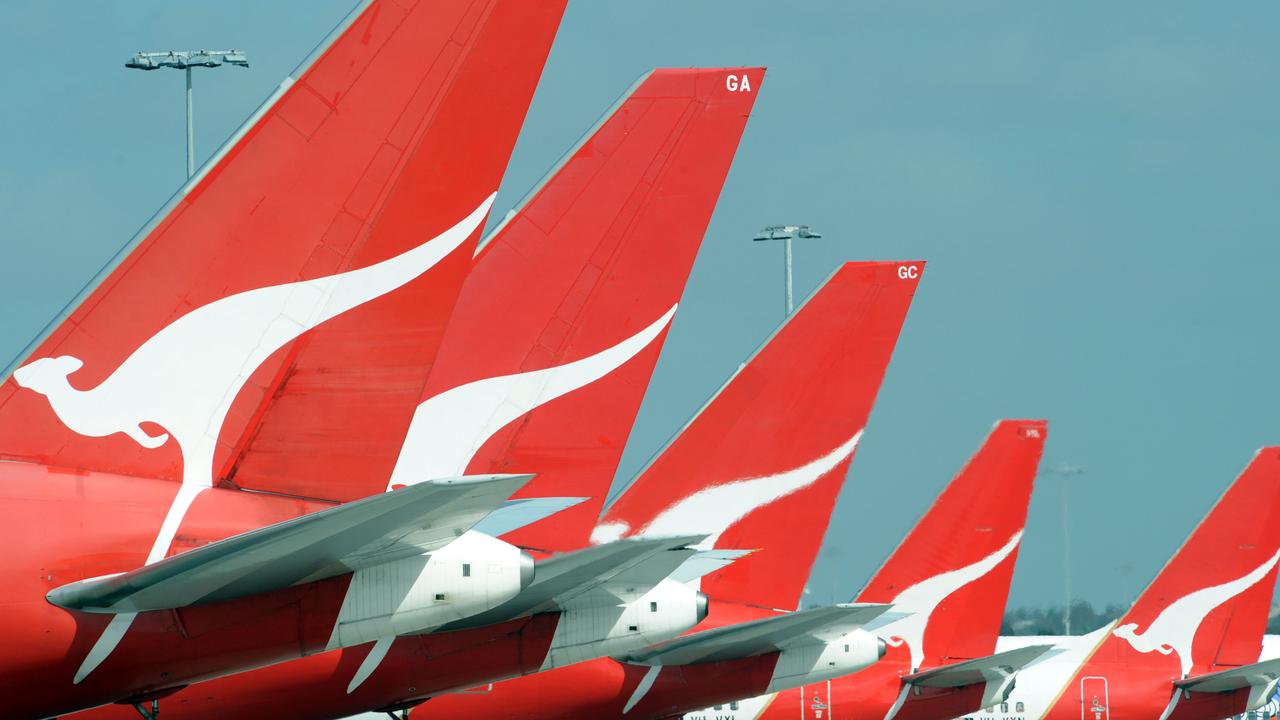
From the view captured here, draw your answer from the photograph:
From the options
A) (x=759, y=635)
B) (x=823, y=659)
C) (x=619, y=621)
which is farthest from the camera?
(x=823, y=659)

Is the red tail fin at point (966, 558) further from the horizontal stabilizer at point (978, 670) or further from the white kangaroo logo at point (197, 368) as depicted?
the white kangaroo logo at point (197, 368)

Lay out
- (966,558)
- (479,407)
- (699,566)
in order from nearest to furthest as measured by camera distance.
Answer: (479,407) → (699,566) → (966,558)

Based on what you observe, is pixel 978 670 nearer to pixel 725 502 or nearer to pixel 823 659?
pixel 823 659

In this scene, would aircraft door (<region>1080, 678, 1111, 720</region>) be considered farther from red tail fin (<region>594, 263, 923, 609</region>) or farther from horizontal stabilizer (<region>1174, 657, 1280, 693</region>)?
red tail fin (<region>594, 263, 923, 609</region>)

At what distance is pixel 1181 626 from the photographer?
3566 cm

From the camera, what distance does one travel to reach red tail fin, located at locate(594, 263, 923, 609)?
2358 centimetres

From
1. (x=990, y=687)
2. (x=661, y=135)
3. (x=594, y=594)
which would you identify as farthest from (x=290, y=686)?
(x=990, y=687)

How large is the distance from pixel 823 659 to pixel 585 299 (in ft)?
25.1

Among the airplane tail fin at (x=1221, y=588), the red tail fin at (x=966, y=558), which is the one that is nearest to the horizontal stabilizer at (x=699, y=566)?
the red tail fin at (x=966, y=558)

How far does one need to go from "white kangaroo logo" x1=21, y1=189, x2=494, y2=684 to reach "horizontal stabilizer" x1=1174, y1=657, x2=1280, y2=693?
26493 millimetres

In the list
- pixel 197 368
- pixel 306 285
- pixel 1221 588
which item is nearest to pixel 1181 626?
pixel 1221 588

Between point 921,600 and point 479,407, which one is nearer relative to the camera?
point 479,407

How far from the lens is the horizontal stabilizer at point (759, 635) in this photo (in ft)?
69.3

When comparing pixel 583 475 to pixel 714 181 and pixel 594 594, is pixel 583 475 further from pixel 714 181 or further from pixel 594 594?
pixel 714 181
